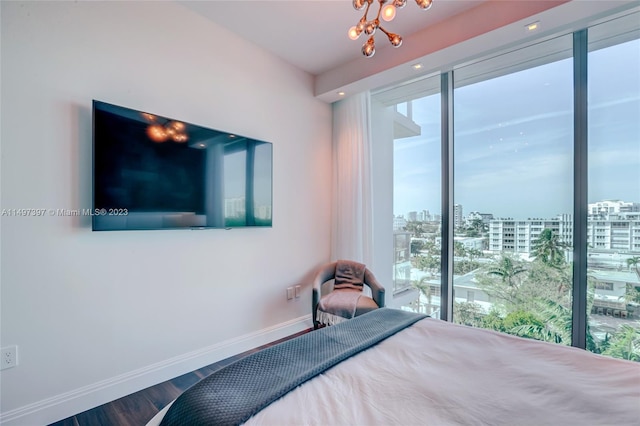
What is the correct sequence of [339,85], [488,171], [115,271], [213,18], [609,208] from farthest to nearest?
[339,85]
[488,171]
[213,18]
[609,208]
[115,271]

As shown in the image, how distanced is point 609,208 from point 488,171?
2.91ft

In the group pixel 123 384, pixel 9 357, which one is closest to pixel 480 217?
pixel 123 384

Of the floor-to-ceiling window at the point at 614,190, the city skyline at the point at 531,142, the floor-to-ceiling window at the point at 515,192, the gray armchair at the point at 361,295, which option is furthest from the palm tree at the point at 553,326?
the gray armchair at the point at 361,295

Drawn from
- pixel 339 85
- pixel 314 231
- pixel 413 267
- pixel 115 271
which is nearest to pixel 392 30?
pixel 339 85

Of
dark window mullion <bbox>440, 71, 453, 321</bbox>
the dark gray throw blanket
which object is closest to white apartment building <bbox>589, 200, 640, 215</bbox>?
dark window mullion <bbox>440, 71, 453, 321</bbox>

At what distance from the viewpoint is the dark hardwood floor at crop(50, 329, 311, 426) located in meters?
1.75

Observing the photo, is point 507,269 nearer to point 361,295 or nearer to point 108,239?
point 361,295

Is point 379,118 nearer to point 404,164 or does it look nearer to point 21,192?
point 404,164

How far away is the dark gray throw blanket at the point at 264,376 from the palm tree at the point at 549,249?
171 cm

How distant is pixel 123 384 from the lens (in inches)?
78.3

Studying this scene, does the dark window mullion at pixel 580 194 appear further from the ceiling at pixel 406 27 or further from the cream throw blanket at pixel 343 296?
the cream throw blanket at pixel 343 296

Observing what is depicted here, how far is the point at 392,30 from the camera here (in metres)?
2.56

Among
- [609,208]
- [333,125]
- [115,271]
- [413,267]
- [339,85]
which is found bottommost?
[413,267]

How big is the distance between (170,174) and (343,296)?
71.6 inches
